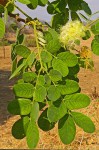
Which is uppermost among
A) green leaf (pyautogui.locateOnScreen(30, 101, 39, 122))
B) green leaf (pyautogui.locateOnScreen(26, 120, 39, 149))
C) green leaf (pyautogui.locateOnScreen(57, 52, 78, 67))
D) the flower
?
the flower

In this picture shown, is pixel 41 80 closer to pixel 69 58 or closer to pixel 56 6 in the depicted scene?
pixel 69 58

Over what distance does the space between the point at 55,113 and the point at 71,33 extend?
198 millimetres

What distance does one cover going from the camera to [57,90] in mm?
885

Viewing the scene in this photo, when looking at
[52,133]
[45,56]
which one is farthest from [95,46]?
[52,133]

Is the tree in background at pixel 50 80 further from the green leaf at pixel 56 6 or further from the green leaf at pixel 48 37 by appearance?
the green leaf at pixel 56 6

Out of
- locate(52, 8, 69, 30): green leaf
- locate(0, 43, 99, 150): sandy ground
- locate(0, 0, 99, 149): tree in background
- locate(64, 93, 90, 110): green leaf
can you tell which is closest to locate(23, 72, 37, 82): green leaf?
locate(0, 0, 99, 149): tree in background

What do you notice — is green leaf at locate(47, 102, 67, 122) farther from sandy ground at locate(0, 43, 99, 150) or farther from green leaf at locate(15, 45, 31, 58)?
sandy ground at locate(0, 43, 99, 150)

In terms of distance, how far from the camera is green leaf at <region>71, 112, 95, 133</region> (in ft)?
3.02

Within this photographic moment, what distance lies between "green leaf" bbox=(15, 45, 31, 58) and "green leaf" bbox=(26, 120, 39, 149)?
0.60ft

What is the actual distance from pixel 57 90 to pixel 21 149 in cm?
370

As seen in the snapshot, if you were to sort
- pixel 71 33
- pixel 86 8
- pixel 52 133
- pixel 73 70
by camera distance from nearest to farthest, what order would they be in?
1. pixel 71 33
2. pixel 73 70
3. pixel 86 8
4. pixel 52 133

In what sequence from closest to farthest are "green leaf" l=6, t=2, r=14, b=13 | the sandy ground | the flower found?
the flower < "green leaf" l=6, t=2, r=14, b=13 < the sandy ground

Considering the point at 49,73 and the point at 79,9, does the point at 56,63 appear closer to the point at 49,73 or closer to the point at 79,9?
the point at 49,73

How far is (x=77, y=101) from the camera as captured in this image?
94cm
